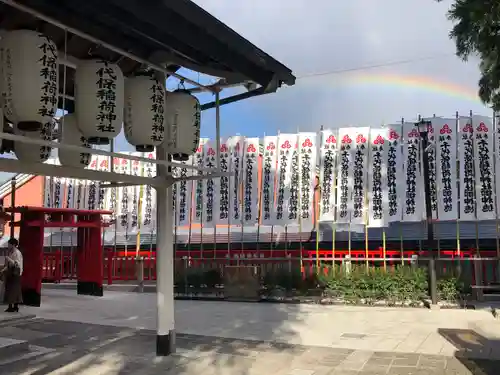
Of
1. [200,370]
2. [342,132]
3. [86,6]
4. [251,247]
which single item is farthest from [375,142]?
[86,6]

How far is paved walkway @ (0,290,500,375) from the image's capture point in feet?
20.0

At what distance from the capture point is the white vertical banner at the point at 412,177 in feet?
41.7

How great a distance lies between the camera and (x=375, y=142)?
13359 millimetres

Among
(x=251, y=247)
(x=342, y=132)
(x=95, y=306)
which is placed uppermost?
(x=342, y=132)

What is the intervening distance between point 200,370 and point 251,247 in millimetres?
10808

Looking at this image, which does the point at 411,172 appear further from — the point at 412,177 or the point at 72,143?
the point at 72,143

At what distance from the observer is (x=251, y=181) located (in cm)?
1503

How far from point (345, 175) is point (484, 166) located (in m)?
3.60

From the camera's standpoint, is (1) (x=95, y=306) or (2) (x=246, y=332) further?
(1) (x=95, y=306)

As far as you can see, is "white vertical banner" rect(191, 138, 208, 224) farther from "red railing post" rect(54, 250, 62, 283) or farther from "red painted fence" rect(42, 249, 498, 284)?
"red railing post" rect(54, 250, 62, 283)

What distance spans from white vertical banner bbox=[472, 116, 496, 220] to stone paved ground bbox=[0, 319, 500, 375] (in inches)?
273

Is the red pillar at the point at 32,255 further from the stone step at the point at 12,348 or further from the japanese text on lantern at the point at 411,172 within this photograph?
the japanese text on lantern at the point at 411,172

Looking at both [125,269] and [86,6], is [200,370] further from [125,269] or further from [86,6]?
[125,269]

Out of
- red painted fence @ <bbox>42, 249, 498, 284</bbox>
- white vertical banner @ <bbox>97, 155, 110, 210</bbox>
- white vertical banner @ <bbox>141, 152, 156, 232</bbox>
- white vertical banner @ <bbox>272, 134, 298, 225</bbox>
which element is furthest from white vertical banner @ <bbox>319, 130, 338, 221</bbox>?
white vertical banner @ <bbox>97, 155, 110, 210</bbox>
